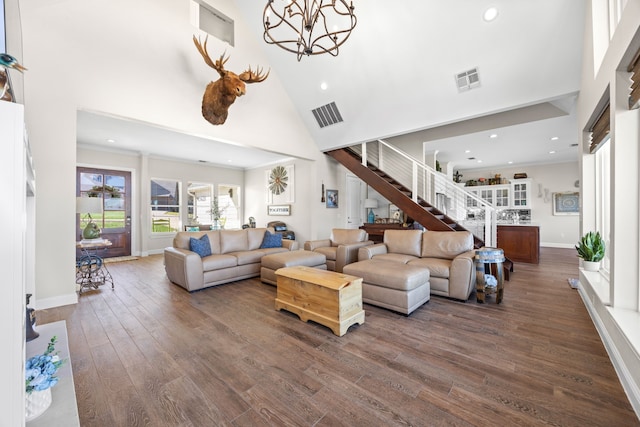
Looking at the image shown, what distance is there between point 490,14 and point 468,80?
2.88ft

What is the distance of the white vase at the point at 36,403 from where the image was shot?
1173 millimetres

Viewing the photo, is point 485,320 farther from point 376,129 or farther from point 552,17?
point 376,129

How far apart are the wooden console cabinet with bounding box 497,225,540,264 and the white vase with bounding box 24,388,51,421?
285 inches

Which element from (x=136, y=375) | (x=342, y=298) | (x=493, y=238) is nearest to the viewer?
(x=136, y=375)

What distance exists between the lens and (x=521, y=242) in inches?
227

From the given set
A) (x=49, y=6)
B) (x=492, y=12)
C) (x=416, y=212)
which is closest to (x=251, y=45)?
(x=49, y=6)

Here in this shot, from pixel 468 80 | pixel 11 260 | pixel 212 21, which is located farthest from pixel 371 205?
pixel 11 260

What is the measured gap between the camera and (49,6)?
3.11m

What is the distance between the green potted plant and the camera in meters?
3.16

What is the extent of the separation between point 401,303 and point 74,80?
481 centimetres

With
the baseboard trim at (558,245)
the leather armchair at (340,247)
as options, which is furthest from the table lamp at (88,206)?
the baseboard trim at (558,245)

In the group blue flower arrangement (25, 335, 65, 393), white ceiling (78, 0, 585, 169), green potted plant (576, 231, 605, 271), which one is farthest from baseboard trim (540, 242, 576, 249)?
blue flower arrangement (25, 335, 65, 393)

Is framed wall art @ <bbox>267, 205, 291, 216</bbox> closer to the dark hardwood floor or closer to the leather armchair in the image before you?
the leather armchair

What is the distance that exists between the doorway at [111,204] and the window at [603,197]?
9214 millimetres
